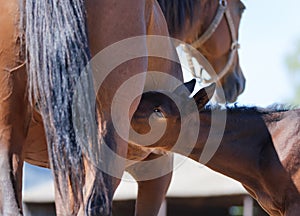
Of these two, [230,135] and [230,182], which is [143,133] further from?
[230,182]

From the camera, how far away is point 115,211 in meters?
7.20

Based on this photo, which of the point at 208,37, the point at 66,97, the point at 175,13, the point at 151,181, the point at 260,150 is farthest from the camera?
the point at 208,37

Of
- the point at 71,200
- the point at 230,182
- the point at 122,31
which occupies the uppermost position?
the point at 122,31

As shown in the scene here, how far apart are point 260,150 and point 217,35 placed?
5.32 feet

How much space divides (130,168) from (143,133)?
717mm

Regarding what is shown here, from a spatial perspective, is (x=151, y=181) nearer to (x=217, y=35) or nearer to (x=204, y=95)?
(x=204, y=95)

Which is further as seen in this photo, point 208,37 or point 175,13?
point 208,37

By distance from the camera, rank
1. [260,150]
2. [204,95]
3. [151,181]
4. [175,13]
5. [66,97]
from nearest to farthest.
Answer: [66,97] < [204,95] < [260,150] < [151,181] < [175,13]

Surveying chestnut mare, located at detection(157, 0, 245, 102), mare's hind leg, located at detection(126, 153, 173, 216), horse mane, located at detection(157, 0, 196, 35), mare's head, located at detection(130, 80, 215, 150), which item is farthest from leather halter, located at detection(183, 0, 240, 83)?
mare's head, located at detection(130, 80, 215, 150)

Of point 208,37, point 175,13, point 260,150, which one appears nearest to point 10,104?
point 260,150

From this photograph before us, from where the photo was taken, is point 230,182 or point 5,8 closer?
point 5,8

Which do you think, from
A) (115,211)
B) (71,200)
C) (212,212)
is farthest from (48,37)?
(212,212)

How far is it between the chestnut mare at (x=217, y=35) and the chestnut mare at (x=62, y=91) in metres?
1.84

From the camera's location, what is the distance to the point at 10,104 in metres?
2.98
